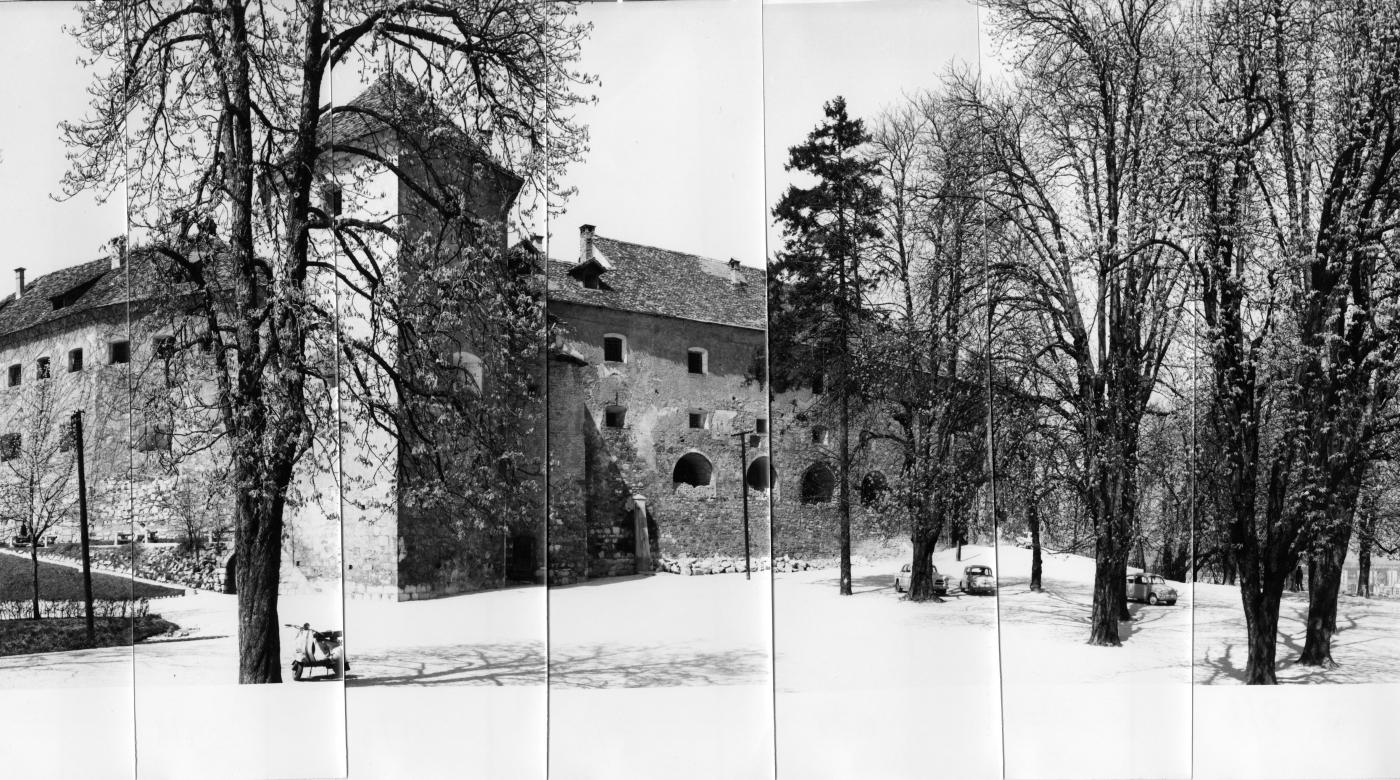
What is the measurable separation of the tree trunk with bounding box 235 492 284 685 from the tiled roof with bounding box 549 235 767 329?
289 cm

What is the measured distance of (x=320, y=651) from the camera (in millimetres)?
7812

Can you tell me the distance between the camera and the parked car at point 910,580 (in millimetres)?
7988

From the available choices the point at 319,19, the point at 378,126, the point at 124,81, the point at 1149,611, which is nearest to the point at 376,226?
the point at 378,126

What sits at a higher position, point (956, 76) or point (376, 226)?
point (956, 76)

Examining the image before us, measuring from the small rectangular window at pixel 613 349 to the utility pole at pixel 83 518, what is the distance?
14.0ft

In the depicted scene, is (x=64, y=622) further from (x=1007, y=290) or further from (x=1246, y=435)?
(x=1246, y=435)

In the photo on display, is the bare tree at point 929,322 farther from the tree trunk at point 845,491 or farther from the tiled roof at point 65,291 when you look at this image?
the tiled roof at point 65,291

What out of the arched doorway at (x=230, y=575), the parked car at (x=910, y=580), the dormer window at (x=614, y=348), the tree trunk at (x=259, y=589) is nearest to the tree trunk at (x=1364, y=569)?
the parked car at (x=910, y=580)

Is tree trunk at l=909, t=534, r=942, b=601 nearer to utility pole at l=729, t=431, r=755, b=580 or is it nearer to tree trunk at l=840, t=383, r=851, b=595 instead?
tree trunk at l=840, t=383, r=851, b=595

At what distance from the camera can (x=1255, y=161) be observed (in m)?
8.39

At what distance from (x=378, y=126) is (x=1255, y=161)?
735cm

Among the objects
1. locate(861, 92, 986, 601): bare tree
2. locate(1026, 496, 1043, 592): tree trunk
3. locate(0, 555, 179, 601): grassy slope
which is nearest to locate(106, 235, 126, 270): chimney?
locate(0, 555, 179, 601): grassy slope

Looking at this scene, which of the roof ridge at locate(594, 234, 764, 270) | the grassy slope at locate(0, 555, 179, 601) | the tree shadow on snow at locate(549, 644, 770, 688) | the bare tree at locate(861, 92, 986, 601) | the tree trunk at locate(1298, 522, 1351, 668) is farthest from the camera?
the tree trunk at locate(1298, 522, 1351, 668)

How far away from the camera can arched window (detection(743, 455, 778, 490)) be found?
7.98 metres
